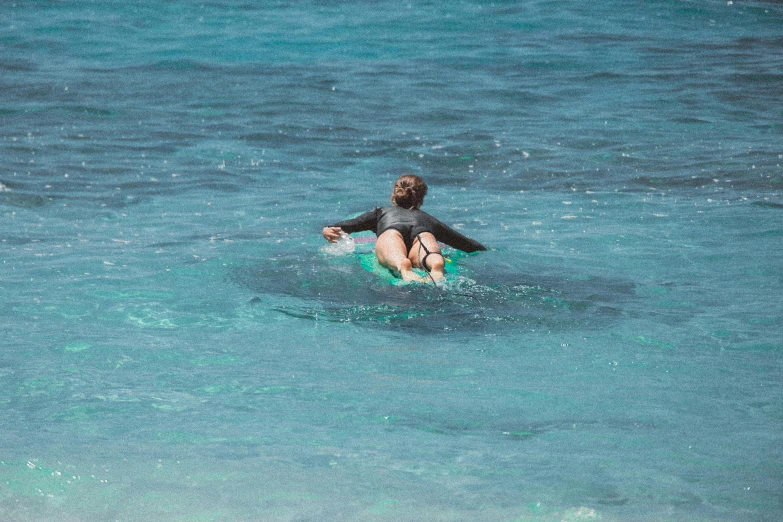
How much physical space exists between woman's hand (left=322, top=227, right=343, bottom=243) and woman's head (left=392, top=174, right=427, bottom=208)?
0.65 m

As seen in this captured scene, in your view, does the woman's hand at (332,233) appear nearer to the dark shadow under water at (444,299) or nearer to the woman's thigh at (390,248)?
the dark shadow under water at (444,299)

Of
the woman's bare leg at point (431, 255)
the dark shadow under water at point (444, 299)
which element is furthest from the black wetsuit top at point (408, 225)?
the dark shadow under water at point (444, 299)

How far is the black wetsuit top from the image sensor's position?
855cm

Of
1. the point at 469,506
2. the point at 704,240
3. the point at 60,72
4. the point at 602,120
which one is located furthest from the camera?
the point at 60,72

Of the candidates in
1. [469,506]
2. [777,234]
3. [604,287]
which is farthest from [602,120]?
[469,506]

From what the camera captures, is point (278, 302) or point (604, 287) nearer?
point (278, 302)

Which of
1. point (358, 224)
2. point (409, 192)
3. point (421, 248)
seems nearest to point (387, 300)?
point (421, 248)

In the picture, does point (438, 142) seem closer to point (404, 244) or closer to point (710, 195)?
point (710, 195)

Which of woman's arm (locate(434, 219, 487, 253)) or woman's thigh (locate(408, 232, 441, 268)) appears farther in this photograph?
woman's arm (locate(434, 219, 487, 253))

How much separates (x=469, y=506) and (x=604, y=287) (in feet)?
13.6

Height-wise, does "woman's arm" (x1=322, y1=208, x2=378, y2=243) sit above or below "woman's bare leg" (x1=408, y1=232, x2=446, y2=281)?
above

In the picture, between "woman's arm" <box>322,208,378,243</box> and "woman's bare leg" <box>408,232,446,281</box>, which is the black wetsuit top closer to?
"woman's arm" <box>322,208,378,243</box>

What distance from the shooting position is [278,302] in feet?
25.2

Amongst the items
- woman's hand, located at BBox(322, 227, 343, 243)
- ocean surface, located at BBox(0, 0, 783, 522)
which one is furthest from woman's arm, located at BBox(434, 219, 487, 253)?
woman's hand, located at BBox(322, 227, 343, 243)
